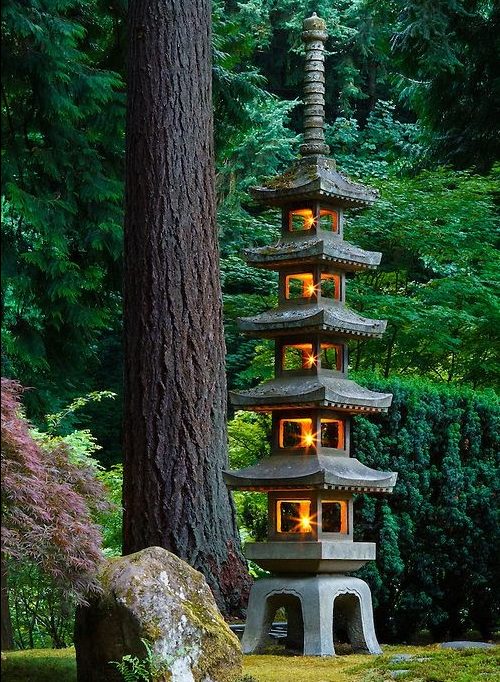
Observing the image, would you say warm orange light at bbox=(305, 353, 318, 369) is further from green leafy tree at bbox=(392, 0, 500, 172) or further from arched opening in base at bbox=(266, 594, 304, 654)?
green leafy tree at bbox=(392, 0, 500, 172)

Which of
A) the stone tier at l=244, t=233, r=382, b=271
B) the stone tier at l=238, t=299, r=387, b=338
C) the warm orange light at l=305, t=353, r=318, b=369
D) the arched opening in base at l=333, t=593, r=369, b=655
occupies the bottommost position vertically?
the arched opening in base at l=333, t=593, r=369, b=655

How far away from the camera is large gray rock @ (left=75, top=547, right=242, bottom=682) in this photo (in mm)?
6180

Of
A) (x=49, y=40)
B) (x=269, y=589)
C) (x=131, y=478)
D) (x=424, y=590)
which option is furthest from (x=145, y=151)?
(x=424, y=590)

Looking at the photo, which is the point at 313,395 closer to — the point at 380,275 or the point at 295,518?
the point at 295,518

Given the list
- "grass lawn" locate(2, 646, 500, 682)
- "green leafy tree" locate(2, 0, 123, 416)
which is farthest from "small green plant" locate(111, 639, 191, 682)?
"green leafy tree" locate(2, 0, 123, 416)

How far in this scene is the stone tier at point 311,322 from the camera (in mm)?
8555

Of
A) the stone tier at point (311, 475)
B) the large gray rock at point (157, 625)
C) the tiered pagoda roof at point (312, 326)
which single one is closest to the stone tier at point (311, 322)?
the tiered pagoda roof at point (312, 326)

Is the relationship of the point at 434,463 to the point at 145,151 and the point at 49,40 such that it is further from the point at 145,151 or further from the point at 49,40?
the point at 49,40

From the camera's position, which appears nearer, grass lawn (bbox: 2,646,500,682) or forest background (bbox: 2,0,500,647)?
grass lawn (bbox: 2,646,500,682)

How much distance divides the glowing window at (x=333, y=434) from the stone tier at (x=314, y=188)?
5.77 feet

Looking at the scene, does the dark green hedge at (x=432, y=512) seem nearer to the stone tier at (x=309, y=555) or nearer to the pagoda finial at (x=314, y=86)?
the stone tier at (x=309, y=555)

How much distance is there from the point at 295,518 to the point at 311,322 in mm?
1475

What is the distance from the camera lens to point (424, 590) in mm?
9773

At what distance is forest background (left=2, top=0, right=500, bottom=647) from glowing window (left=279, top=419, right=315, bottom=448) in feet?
2.45
